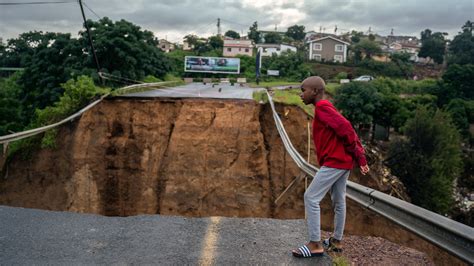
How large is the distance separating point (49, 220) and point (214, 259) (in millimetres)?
2079

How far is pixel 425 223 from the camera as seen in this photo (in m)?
3.10

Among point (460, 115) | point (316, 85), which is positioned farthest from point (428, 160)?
point (316, 85)


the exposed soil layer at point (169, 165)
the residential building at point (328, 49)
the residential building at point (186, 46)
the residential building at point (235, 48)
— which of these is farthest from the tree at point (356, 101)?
the residential building at point (186, 46)

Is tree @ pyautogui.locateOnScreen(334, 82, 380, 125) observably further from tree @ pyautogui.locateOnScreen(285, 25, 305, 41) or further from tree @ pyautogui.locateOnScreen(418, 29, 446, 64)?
tree @ pyautogui.locateOnScreen(285, 25, 305, 41)

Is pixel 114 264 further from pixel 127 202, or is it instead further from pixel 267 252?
pixel 127 202

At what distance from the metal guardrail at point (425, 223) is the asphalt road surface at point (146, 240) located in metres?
0.65

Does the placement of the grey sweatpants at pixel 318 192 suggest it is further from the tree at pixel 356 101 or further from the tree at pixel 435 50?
the tree at pixel 435 50

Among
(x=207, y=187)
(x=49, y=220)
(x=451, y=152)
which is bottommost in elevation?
(x=451, y=152)

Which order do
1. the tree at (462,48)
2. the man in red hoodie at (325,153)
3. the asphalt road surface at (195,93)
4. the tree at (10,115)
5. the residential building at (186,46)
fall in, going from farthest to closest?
the residential building at (186,46)
the tree at (462,48)
the tree at (10,115)
the asphalt road surface at (195,93)
the man in red hoodie at (325,153)

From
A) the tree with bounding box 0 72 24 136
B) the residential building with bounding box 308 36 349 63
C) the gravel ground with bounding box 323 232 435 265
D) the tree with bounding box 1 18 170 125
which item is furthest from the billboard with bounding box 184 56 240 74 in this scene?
the gravel ground with bounding box 323 232 435 265

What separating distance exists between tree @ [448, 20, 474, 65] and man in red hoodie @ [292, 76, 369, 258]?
72.0 metres

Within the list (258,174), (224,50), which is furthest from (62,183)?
(224,50)

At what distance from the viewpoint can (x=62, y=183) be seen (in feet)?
43.8

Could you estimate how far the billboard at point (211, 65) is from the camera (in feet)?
161
